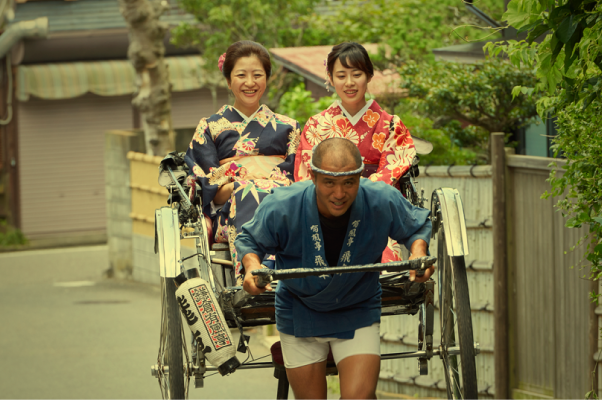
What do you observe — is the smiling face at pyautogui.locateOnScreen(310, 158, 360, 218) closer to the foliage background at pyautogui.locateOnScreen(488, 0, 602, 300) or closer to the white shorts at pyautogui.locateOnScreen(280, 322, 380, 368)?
the white shorts at pyautogui.locateOnScreen(280, 322, 380, 368)

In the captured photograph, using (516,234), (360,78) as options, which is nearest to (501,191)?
(516,234)

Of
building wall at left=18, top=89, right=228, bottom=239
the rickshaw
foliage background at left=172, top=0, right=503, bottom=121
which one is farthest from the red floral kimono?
building wall at left=18, top=89, right=228, bottom=239

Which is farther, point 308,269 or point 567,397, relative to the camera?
point 567,397

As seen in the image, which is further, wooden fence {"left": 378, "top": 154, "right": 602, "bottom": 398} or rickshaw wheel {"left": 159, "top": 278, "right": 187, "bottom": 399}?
wooden fence {"left": 378, "top": 154, "right": 602, "bottom": 398}

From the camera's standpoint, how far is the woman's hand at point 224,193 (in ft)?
15.2

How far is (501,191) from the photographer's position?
5.93 m

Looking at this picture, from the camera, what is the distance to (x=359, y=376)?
11.4 feet

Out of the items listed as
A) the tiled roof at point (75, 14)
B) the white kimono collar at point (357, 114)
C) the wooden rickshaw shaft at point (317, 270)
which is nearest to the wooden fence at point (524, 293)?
the white kimono collar at point (357, 114)

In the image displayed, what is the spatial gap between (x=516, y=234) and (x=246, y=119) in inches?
91.9

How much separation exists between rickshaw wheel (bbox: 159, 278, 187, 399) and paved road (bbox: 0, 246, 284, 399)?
2.82 meters

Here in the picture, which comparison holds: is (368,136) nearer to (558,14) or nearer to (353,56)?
(353,56)

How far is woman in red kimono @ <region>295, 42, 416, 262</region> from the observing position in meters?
4.46

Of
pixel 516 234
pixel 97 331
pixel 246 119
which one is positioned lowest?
pixel 97 331

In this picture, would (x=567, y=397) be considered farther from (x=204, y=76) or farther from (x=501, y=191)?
(x=204, y=76)
